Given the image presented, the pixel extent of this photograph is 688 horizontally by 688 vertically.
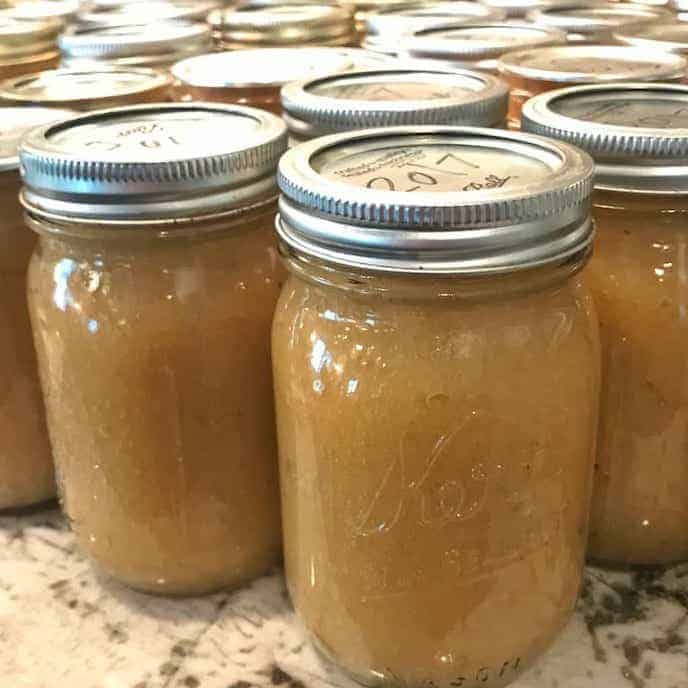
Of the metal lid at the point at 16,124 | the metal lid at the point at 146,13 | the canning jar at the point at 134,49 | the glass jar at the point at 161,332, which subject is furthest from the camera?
the metal lid at the point at 146,13

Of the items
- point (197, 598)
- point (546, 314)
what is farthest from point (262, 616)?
point (546, 314)

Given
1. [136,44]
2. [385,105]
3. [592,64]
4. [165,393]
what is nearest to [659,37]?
[592,64]

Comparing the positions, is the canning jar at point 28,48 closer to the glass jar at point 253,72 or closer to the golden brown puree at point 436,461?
the glass jar at point 253,72

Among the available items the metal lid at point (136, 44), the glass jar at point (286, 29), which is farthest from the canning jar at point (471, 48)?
the metal lid at point (136, 44)

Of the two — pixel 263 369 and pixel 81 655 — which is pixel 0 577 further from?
pixel 263 369

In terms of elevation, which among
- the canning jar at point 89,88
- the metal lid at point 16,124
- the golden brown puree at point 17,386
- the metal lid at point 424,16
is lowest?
the golden brown puree at point 17,386

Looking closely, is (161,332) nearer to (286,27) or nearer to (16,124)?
(16,124)
